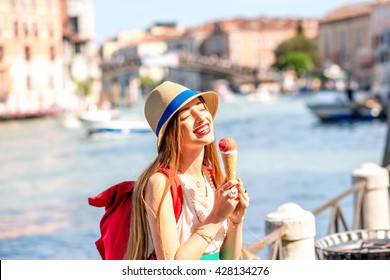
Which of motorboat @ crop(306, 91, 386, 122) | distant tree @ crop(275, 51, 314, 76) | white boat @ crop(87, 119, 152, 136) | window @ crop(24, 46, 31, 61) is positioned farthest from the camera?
distant tree @ crop(275, 51, 314, 76)

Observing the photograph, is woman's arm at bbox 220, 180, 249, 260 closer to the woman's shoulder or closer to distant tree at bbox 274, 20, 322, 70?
the woman's shoulder

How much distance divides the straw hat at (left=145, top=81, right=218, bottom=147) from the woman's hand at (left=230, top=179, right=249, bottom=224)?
0.51 ft

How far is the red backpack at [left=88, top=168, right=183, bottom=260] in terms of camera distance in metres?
1.69

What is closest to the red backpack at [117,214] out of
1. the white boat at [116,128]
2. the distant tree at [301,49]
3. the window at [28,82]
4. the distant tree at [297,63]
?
the white boat at [116,128]

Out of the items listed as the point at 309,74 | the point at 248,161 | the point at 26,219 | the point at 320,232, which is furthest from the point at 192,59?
the point at 320,232

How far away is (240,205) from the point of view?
1.64 meters

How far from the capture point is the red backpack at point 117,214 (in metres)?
1.69

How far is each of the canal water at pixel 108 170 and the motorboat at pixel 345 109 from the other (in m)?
0.30

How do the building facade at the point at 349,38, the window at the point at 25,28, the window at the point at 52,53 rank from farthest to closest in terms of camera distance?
the building facade at the point at 349,38
the window at the point at 52,53
the window at the point at 25,28

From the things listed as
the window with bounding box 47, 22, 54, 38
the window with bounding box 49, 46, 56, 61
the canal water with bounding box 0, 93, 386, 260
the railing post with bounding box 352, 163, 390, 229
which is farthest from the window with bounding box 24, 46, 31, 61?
the railing post with bounding box 352, 163, 390, 229

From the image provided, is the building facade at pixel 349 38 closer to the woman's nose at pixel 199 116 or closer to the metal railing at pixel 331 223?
the metal railing at pixel 331 223

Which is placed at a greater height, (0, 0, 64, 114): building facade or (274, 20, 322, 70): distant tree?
(0, 0, 64, 114): building facade
